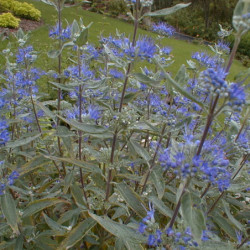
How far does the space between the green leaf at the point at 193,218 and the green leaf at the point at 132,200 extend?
571 mm

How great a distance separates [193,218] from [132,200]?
67 centimetres

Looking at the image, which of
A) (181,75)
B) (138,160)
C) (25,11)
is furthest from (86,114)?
(25,11)

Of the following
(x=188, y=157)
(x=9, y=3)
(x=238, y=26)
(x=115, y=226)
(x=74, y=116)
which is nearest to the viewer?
(x=238, y=26)

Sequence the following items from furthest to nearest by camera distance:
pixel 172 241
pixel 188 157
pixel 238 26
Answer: pixel 172 241 → pixel 188 157 → pixel 238 26

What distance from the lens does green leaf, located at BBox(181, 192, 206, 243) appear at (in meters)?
1.23

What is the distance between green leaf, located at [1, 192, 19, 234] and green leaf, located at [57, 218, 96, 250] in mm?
318

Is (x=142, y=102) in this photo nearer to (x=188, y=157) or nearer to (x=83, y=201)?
(x=83, y=201)

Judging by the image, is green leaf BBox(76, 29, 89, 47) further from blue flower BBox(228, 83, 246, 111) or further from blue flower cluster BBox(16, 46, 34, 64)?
blue flower BBox(228, 83, 246, 111)

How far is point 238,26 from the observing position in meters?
1.23

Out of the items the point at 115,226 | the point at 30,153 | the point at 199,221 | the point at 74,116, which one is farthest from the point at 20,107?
the point at 199,221

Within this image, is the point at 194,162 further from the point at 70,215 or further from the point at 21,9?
the point at 21,9

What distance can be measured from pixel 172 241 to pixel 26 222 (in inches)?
48.8

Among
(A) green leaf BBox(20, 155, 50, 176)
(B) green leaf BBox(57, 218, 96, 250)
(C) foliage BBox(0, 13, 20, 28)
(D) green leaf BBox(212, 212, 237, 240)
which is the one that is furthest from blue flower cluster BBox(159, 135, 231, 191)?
(C) foliage BBox(0, 13, 20, 28)

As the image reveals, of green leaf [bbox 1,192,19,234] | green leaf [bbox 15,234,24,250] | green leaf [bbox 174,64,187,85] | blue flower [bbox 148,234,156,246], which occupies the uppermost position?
green leaf [bbox 174,64,187,85]
